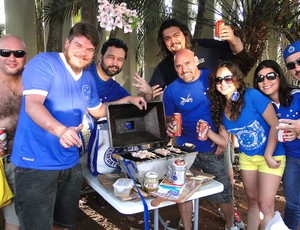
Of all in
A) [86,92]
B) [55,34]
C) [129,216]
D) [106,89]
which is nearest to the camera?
[86,92]

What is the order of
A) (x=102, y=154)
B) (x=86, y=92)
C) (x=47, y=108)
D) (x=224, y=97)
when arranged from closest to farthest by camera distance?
(x=47, y=108)
(x=86, y=92)
(x=102, y=154)
(x=224, y=97)

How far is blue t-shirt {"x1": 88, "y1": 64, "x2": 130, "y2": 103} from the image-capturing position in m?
2.88

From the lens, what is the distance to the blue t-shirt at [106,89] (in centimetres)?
288

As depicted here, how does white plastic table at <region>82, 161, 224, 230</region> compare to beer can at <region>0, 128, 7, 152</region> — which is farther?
beer can at <region>0, 128, 7, 152</region>

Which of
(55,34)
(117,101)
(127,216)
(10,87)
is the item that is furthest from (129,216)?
(55,34)

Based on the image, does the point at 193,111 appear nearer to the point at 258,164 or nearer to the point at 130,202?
the point at 258,164

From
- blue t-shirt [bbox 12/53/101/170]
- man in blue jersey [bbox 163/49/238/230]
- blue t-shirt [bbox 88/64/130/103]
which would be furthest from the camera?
blue t-shirt [bbox 88/64/130/103]

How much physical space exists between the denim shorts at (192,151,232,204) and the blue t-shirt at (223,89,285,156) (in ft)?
1.11

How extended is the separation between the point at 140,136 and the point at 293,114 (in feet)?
4.13

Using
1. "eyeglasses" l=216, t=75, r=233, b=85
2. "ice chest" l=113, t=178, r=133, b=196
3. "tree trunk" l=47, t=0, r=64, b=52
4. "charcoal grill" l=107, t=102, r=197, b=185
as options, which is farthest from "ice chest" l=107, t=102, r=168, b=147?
"tree trunk" l=47, t=0, r=64, b=52

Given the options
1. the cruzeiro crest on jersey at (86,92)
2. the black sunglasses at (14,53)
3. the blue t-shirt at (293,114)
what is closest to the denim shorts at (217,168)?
the blue t-shirt at (293,114)

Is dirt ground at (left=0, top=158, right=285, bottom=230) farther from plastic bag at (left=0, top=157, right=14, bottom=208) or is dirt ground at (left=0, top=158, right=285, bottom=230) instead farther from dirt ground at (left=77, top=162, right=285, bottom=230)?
plastic bag at (left=0, top=157, right=14, bottom=208)

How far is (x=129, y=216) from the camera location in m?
3.74

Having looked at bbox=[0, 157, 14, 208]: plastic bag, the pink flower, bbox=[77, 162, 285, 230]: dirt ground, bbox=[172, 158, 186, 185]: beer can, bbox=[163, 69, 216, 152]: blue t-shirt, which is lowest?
bbox=[77, 162, 285, 230]: dirt ground
